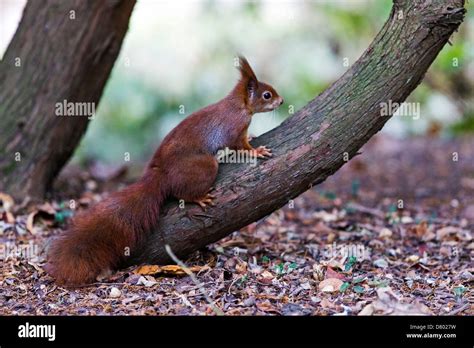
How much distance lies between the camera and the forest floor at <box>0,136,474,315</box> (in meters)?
3.79

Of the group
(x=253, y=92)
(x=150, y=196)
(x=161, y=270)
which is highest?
(x=253, y=92)

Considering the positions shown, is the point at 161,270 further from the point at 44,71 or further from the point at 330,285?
the point at 44,71

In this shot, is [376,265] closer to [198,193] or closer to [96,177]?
[198,193]

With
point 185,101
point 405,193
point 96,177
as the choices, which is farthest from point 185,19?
point 405,193

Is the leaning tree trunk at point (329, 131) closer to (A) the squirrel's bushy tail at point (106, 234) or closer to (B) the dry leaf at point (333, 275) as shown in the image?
(A) the squirrel's bushy tail at point (106, 234)

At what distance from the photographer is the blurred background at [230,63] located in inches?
415

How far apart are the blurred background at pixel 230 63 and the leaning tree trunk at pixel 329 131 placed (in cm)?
597

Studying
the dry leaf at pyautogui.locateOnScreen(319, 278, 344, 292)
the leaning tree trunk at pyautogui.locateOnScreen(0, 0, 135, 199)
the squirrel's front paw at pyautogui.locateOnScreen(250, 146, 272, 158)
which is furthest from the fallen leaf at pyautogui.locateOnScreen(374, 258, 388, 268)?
the leaning tree trunk at pyautogui.locateOnScreen(0, 0, 135, 199)

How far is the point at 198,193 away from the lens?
414 cm

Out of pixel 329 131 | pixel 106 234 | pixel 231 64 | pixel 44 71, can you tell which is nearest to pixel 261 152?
pixel 329 131

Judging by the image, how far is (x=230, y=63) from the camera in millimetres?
10984

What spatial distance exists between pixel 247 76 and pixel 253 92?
0.11 m

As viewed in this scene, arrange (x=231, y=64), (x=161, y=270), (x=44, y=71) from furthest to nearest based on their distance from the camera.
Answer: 1. (x=231, y=64)
2. (x=44, y=71)
3. (x=161, y=270)

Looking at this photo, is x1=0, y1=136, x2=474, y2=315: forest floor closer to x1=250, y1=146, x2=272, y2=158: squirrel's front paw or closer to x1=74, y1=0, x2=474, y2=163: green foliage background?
x1=250, y1=146, x2=272, y2=158: squirrel's front paw
